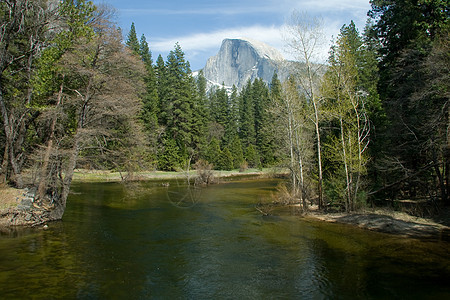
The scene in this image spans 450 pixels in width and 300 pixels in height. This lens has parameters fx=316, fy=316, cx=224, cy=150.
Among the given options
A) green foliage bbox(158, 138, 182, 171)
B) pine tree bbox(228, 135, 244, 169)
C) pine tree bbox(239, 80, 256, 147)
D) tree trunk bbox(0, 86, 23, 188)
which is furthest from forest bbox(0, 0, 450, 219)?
pine tree bbox(239, 80, 256, 147)

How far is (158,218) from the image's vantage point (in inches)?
687

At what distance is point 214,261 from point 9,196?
37.4 feet

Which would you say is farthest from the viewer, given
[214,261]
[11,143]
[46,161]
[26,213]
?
[11,143]

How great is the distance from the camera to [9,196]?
15.5m

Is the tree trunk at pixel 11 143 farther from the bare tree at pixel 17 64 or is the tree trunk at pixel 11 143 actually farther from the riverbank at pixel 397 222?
the riverbank at pixel 397 222

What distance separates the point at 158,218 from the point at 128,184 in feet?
8.18

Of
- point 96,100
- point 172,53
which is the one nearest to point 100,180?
point 96,100

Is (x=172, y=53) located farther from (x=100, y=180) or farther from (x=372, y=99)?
(x=372, y=99)

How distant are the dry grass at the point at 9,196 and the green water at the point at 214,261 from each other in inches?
77.0

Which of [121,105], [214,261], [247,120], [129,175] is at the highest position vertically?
[247,120]

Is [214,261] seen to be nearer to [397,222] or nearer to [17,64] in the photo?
[397,222]

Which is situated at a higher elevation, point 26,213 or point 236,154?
point 236,154

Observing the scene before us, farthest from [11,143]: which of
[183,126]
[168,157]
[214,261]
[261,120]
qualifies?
[261,120]

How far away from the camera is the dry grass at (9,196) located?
15176 mm
